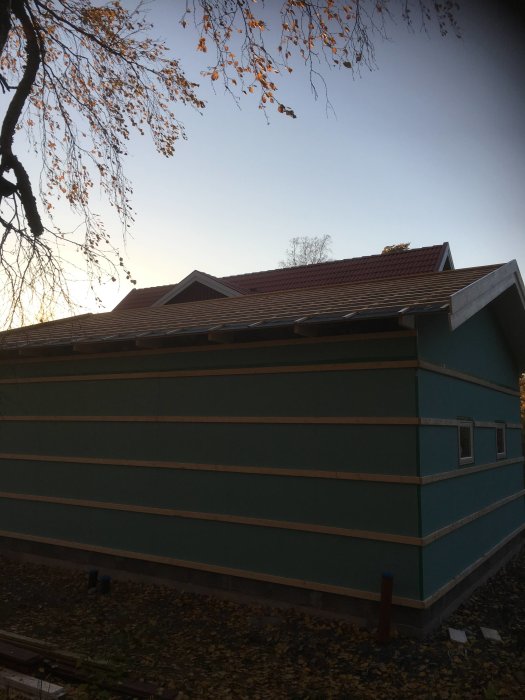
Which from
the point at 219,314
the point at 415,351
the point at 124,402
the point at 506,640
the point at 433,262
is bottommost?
the point at 506,640

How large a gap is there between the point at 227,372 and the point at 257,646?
10.7 ft

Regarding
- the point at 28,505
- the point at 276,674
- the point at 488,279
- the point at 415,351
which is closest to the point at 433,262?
the point at 488,279

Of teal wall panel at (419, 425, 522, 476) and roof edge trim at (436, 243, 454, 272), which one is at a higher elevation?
roof edge trim at (436, 243, 454, 272)

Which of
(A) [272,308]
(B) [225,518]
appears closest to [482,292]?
(A) [272,308]

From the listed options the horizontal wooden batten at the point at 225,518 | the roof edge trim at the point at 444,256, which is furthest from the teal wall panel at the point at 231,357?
the roof edge trim at the point at 444,256

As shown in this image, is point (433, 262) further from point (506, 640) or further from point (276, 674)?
point (276, 674)

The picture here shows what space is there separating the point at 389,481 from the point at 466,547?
2.32m

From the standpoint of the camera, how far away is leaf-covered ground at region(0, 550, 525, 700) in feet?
17.1

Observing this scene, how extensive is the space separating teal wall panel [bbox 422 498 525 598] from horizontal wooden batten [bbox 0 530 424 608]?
484 mm

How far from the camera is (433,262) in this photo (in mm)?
17359

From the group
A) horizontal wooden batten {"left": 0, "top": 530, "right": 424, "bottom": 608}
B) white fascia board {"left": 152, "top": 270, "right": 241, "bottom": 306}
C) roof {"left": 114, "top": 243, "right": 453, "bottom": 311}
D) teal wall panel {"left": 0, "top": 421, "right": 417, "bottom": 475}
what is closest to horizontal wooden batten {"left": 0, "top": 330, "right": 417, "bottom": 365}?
teal wall panel {"left": 0, "top": 421, "right": 417, "bottom": 475}

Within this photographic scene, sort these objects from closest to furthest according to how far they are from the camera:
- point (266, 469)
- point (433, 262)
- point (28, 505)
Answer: point (266, 469), point (28, 505), point (433, 262)

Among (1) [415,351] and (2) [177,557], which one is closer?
(1) [415,351]

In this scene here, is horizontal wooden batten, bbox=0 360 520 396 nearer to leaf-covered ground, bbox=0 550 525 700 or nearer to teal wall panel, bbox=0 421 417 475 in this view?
teal wall panel, bbox=0 421 417 475
